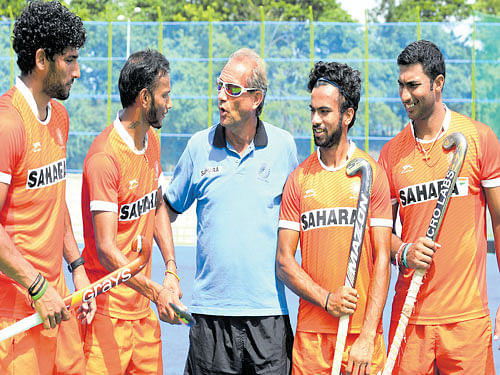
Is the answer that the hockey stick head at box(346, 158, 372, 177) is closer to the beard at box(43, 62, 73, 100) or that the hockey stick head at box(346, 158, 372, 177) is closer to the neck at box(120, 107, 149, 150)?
the neck at box(120, 107, 149, 150)

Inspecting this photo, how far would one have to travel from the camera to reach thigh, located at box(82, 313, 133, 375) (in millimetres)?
4516

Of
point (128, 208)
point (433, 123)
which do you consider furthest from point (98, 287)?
point (433, 123)

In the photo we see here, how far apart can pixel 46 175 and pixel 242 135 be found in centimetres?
119

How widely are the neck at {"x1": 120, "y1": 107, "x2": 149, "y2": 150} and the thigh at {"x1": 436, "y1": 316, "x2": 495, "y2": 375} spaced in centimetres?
198

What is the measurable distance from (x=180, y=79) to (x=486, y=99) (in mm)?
7744

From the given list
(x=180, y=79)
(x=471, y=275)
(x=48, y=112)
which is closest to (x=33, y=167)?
(x=48, y=112)

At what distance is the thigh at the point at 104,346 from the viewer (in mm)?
4516

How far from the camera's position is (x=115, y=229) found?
4391 millimetres

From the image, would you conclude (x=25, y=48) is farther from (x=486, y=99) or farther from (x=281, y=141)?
(x=486, y=99)

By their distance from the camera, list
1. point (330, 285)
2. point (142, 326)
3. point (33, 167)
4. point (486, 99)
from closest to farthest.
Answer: point (33, 167)
point (330, 285)
point (142, 326)
point (486, 99)

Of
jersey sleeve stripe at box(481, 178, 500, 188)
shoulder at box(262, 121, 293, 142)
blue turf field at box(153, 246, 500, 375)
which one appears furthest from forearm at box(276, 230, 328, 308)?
blue turf field at box(153, 246, 500, 375)

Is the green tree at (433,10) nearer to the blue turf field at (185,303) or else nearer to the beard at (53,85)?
the blue turf field at (185,303)

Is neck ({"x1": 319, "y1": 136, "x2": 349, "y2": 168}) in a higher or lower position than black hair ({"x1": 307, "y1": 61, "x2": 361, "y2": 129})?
lower

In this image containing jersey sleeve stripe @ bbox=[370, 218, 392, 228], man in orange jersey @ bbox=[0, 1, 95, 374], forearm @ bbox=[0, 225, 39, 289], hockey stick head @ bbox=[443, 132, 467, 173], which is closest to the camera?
forearm @ bbox=[0, 225, 39, 289]
